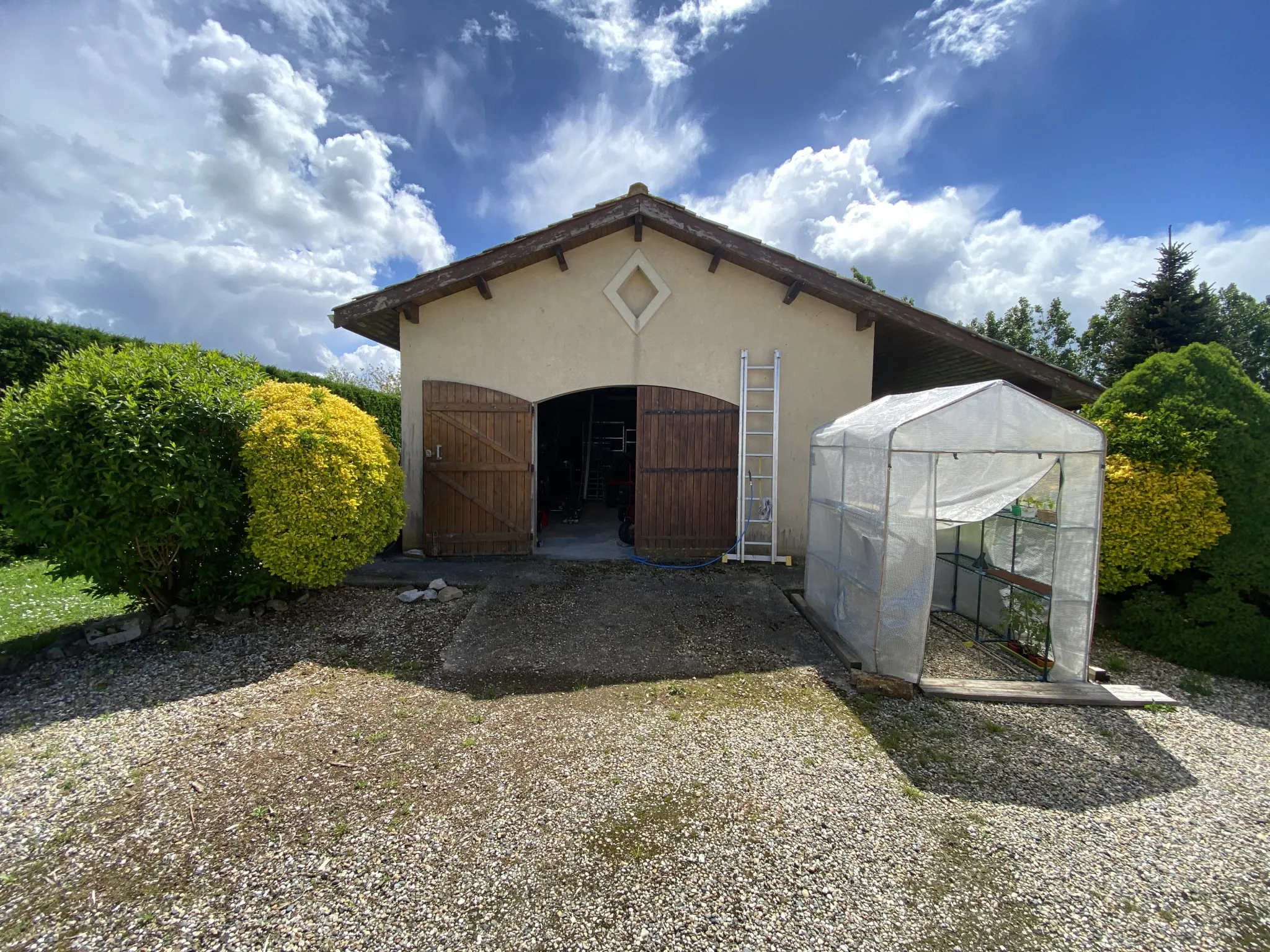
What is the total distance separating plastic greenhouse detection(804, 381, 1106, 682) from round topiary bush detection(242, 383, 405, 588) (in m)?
4.53

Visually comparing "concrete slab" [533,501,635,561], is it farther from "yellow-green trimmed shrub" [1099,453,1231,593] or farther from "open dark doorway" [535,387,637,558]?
"yellow-green trimmed shrub" [1099,453,1231,593]

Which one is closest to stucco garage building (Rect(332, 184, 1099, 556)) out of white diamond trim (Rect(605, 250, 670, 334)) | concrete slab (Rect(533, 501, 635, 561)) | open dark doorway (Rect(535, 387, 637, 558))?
white diamond trim (Rect(605, 250, 670, 334))

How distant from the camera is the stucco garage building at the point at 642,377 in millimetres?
7230

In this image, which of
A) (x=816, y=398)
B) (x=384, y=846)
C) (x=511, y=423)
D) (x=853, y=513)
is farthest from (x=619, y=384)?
(x=384, y=846)

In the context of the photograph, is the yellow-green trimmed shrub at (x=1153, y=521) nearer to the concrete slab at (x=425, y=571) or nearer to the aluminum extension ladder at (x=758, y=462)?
the aluminum extension ladder at (x=758, y=462)

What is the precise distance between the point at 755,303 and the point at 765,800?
6337 mm

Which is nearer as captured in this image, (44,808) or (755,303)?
(44,808)

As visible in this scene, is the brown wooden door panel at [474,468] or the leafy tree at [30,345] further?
the brown wooden door panel at [474,468]

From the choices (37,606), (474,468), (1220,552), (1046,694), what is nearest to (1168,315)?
(1220,552)

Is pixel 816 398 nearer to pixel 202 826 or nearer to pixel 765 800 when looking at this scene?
pixel 765 800

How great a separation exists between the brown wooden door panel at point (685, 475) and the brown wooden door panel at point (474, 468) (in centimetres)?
169

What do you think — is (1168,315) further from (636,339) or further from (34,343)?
(34,343)

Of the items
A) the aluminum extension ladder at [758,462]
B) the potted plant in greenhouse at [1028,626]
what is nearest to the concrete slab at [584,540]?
the aluminum extension ladder at [758,462]

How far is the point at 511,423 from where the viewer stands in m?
7.34
